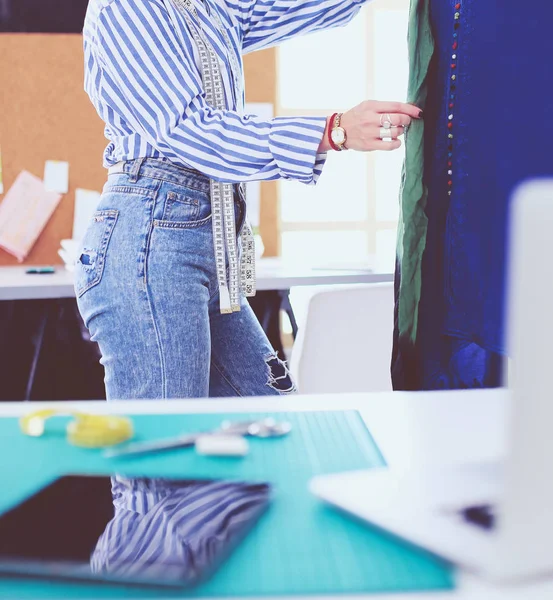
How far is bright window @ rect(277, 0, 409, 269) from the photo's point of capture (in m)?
4.02

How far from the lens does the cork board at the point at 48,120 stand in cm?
277

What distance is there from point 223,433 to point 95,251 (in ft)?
1.95

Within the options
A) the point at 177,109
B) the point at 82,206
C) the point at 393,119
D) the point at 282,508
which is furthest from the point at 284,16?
the point at 82,206

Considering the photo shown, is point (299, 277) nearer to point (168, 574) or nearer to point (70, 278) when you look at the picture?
point (70, 278)

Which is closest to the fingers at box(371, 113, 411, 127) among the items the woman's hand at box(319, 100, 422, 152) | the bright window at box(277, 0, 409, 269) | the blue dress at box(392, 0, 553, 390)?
the woman's hand at box(319, 100, 422, 152)

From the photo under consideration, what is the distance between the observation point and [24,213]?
278cm

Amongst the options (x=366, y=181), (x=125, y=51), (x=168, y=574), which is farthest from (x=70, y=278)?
(x=366, y=181)

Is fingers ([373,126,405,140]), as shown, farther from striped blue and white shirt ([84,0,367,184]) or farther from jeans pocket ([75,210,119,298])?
jeans pocket ([75,210,119,298])

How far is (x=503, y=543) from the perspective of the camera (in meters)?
0.41

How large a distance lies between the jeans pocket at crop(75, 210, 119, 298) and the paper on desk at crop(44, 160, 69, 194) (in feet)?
5.47

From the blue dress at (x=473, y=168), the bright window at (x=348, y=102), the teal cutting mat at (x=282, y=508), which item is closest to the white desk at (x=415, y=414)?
the teal cutting mat at (x=282, y=508)

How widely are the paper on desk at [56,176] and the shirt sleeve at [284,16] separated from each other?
150 centimetres

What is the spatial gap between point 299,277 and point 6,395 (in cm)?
111

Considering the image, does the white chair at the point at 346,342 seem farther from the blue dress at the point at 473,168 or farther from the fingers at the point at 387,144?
the fingers at the point at 387,144
